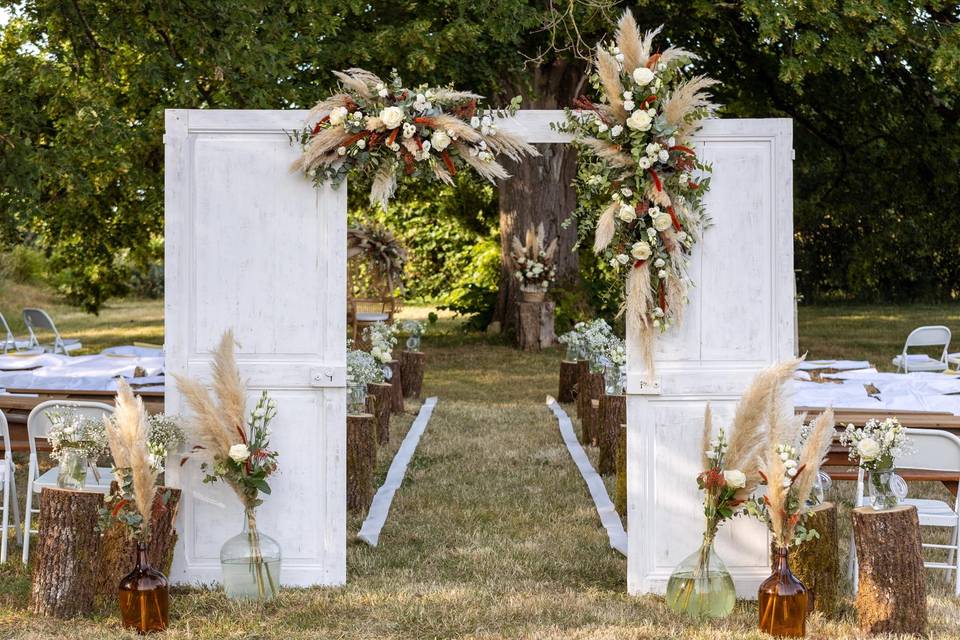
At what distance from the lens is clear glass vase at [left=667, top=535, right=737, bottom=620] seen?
4.95m

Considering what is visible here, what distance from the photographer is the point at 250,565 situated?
523 centimetres

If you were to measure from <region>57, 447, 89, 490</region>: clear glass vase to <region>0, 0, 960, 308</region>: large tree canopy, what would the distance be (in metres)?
3.54

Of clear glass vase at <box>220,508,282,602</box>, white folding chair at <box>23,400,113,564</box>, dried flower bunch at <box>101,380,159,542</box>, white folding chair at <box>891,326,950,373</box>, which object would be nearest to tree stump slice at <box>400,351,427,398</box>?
white folding chair at <box>891,326,950,373</box>

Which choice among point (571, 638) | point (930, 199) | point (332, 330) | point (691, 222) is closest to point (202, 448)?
point (332, 330)

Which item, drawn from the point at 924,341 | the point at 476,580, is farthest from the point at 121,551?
the point at 924,341

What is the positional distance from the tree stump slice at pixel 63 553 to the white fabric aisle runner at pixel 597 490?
2737 millimetres

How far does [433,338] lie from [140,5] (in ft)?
31.2

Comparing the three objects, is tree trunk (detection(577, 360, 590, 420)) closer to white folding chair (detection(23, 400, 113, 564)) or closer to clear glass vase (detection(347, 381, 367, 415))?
clear glass vase (detection(347, 381, 367, 415))

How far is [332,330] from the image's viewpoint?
5414mm

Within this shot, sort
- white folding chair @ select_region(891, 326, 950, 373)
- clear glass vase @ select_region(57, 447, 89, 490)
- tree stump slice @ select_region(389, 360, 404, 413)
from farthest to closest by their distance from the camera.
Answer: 1. tree stump slice @ select_region(389, 360, 404, 413)
2. white folding chair @ select_region(891, 326, 950, 373)
3. clear glass vase @ select_region(57, 447, 89, 490)

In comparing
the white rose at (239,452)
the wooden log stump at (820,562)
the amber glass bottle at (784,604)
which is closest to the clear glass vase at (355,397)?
the white rose at (239,452)

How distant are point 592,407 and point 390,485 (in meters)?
2.42

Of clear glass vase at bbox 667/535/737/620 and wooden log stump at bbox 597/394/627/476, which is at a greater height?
wooden log stump at bbox 597/394/627/476

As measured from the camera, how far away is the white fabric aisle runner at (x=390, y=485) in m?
6.47
